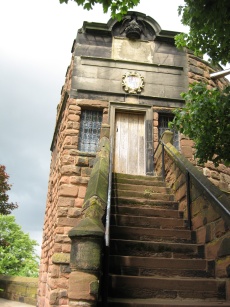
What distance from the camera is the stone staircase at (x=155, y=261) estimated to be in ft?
12.6

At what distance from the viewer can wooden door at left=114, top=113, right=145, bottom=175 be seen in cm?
877

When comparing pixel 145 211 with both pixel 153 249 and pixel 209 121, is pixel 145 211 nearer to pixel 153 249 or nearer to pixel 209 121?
pixel 153 249

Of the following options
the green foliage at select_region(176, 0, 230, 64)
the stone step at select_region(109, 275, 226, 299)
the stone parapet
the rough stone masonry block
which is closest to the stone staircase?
the stone step at select_region(109, 275, 226, 299)

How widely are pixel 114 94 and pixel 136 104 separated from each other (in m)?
0.72

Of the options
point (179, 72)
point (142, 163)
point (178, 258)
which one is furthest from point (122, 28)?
point (178, 258)

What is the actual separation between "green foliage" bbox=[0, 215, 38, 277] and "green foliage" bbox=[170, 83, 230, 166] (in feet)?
46.7

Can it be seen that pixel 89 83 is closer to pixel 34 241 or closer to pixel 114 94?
pixel 114 94

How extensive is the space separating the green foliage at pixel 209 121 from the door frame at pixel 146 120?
9.60 ft

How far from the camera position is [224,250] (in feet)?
13.9

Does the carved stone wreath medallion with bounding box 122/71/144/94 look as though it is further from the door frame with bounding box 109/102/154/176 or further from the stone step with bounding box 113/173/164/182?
the stone step with bounding box 113/173/164/182

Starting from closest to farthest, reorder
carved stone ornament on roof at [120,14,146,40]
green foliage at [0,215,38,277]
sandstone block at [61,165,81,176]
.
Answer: sandstone block at [61,165,81,176]
carved stone ornament on roof at [120,14,146,40]
green foliage at [0,215,38,277]

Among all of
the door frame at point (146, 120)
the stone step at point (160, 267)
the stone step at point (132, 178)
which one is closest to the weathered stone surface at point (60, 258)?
the stone step at point (132, 178)

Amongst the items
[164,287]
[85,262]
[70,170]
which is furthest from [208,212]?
[70,170]

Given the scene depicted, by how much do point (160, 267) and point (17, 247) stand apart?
16511 mm
